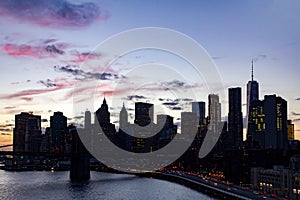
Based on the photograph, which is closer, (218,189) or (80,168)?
(218,189)

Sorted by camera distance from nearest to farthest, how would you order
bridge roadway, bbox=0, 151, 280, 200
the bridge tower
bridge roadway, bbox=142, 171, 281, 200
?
1. bridge roadway, bbox=142, 171, 281, 200
2. bridge roadway, bbox=0, 151, 280, 200
3. the bridge tower

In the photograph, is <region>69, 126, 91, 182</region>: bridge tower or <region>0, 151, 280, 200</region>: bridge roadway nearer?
<region>0, 151, 280, 200</region>: bridge roadway

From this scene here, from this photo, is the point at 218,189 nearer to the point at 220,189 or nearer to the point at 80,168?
the point at 220,189

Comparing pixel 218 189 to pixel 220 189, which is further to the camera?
pixel 220 189

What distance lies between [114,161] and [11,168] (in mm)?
30512

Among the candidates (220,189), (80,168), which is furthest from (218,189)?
(80,168)

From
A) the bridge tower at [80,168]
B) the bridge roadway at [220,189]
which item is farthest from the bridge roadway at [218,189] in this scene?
the bridge tower at [80,168]

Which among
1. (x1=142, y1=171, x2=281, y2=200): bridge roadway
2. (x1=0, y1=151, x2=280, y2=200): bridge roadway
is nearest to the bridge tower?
(x1=0, y1=151, x2=280, y2=200): bridge roadway

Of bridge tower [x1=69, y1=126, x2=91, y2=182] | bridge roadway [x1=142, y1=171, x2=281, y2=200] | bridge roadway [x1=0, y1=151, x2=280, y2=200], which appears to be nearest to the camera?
bridge roadway [x1=142, y1=171, x2=281, y2=200]

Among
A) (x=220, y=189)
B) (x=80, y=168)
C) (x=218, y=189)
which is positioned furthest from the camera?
(x=80, y=168)

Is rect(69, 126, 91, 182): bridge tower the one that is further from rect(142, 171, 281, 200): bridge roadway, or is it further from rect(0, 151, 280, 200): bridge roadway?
rect(142, 171, 281, 200): bridge roadway

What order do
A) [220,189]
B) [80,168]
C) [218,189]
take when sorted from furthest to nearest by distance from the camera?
1. [80,168]
2. [220,189]
3. [218,189]

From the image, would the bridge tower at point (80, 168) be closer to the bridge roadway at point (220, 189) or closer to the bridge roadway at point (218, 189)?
the bridge roadway at point (218, 189)

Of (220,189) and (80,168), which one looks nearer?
(220,189)
